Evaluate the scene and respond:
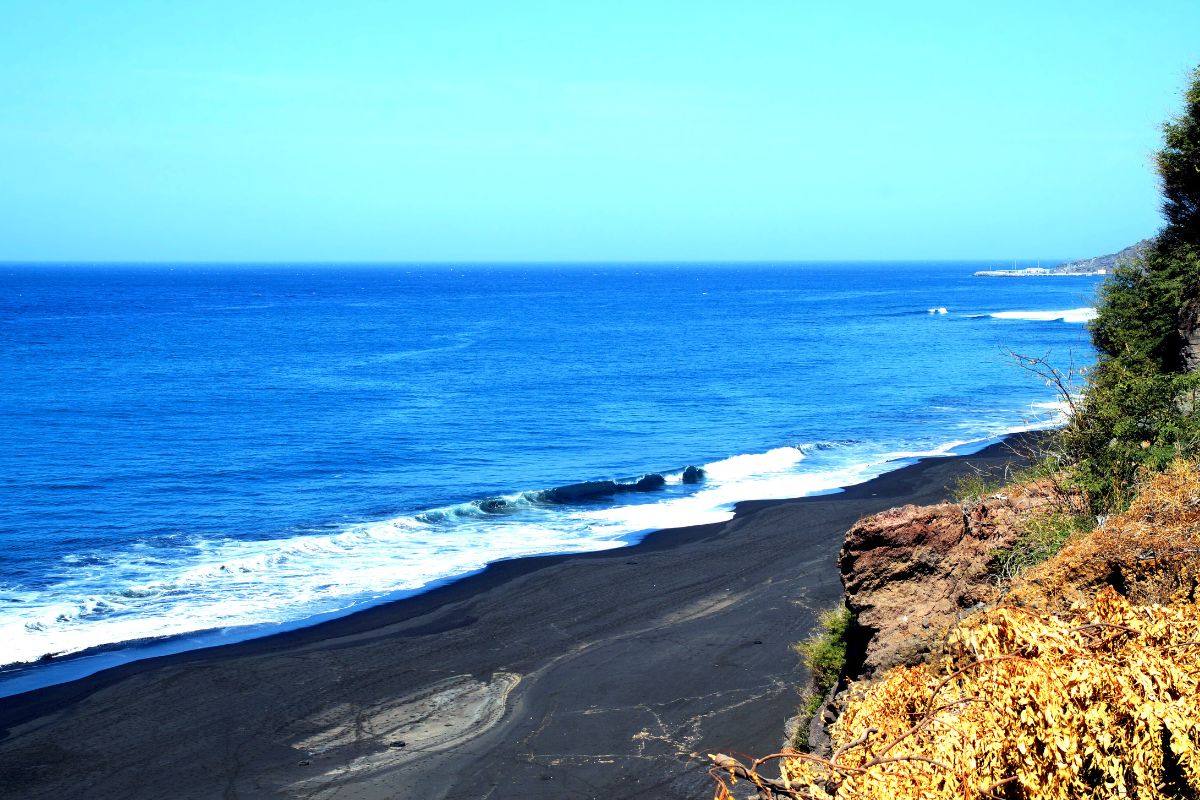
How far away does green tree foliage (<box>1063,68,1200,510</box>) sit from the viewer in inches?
559

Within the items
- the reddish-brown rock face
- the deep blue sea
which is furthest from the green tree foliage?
the deep blue sea

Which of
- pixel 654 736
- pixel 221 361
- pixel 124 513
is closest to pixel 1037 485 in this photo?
pixel 654 736

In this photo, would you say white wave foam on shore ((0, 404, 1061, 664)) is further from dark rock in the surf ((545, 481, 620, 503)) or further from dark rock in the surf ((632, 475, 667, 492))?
dark rock in the surf ((545, 481, 620, 503))

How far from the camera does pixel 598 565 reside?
86.6 feet

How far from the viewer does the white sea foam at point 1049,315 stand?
105037 millimetres

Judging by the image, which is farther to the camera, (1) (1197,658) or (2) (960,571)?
(2) (960,571)

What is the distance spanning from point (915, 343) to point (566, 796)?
7994 centimetres

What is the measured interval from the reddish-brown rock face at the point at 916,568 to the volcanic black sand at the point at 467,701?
162 inches

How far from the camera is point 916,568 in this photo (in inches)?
485

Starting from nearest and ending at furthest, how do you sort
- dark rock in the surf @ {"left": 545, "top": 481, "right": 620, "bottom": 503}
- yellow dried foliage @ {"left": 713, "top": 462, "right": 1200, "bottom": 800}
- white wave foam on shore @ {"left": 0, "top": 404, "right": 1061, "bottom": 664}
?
1. yellow dried foliage @ {"left": 713, "top": 462, "right": 1200, "bottom": 800}
2. white wave foam on shore @ {"left": 0, "top": 404, "right": 1061, "bottom": 664}
3. dark rock in the surf @ {"left": 545, "top": 481, "right": 620, "bottom": 503}

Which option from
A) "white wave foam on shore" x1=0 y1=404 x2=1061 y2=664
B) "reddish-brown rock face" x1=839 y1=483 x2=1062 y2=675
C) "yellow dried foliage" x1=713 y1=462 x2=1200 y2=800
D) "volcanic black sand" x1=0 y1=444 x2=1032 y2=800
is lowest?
"volcanic black sand" x1=0 y1=444 x2=1032 y2=800

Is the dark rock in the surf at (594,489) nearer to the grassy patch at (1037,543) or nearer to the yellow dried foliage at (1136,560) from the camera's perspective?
the grassy patch at (1037,543)

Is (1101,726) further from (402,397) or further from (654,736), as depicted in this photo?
(402,397)

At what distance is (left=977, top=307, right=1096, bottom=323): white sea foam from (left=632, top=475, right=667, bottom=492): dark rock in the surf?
7957 cm
